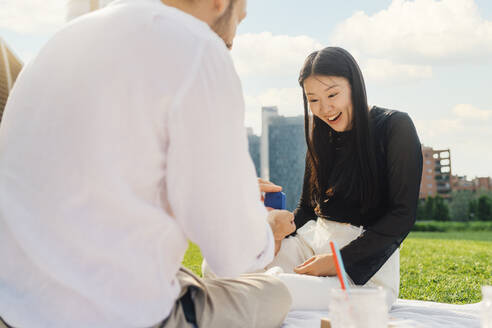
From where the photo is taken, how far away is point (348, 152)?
2.07 meters

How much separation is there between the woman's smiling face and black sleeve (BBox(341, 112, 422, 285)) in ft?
0.90

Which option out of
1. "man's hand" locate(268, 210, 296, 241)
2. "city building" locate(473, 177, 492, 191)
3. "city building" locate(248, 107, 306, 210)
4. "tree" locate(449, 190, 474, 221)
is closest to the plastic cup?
"man's hand" locate(268, 210, 296, 241)

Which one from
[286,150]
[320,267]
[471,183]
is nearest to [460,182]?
[471,183]

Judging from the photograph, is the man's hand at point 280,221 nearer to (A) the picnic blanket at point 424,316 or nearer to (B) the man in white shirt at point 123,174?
(A) the picnic blanket at point 424,316

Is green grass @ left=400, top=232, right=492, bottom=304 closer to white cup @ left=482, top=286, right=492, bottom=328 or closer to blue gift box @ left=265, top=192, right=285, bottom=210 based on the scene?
blue gift box @ left=265, top=192, right=285, bottom=210

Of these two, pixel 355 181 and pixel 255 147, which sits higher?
pixel 355 181

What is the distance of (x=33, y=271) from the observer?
0.83 meters

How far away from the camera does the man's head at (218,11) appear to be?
97cm

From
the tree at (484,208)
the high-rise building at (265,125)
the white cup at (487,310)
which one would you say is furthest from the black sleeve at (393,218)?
the tree at (484,208)

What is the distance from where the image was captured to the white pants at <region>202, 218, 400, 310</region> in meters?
1.67

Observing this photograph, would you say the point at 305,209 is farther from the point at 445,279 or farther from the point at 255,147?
the point at 255,147

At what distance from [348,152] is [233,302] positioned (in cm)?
121

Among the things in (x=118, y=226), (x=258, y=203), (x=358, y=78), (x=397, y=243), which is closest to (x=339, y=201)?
(x=397, y=243)

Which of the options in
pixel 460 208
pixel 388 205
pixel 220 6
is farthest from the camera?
pixel 460 208
